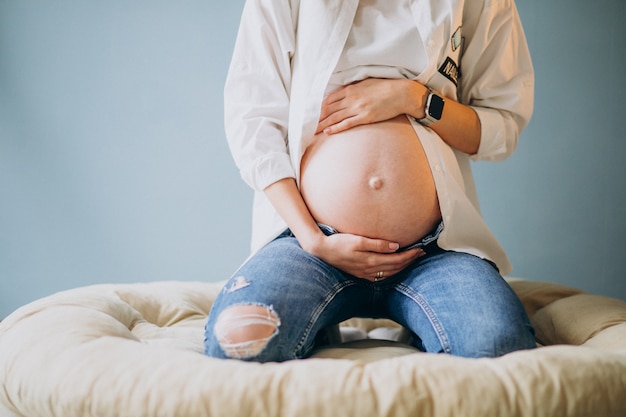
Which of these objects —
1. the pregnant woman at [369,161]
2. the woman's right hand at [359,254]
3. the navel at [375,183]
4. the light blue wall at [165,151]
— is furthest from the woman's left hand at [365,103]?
the light blue wall at [165,151]

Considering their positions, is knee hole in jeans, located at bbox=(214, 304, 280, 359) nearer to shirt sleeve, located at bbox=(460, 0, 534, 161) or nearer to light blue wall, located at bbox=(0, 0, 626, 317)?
shirt sleeve, located at bbox=(460, 0, 534, 161)

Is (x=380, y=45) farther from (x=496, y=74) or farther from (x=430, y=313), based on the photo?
(x=430, y=313)

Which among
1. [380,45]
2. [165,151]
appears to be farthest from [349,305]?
[165,151]

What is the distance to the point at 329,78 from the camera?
1.18m

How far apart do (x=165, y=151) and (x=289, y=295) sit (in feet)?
3.38

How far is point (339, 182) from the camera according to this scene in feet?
3.68

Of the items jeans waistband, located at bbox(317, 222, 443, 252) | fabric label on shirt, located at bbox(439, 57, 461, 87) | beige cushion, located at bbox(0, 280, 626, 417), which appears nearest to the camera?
beige cushion, located at bbox(0, 280, 626, 417)

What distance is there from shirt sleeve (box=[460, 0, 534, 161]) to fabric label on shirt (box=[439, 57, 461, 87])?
52 mm

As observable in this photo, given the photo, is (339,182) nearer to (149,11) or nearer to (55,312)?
(55,312)

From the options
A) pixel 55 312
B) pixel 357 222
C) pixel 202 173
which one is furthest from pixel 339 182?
pixel 202 173

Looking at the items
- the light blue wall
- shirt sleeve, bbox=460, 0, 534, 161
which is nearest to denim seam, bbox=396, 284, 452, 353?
shirt sleeve, bbox=460, 0, 534, 161

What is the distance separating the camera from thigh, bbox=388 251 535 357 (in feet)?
3.14

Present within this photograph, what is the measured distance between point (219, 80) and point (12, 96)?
0.63 m

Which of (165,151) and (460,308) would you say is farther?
(165,151)
